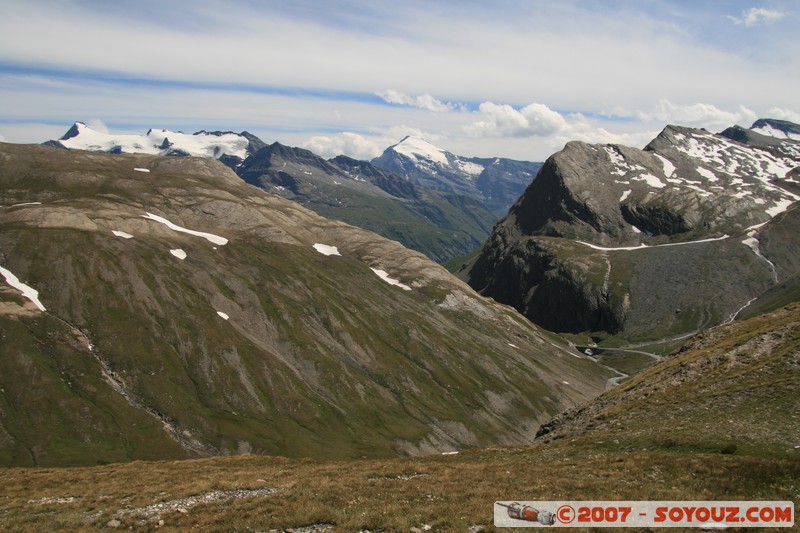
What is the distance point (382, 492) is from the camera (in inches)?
1148

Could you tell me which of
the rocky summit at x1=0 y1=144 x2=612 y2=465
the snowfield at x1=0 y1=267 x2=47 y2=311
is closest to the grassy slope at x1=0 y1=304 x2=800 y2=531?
the rocky summit at x1=0 y1=144 x2=612 y2=465

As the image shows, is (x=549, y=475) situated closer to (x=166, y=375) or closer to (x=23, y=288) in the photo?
(x=166, y=375)

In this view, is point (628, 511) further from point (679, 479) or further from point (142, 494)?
point (142, 494)

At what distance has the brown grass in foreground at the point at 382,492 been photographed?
2465 cm

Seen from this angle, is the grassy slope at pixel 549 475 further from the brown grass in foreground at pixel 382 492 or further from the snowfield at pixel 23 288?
the snowfield at pixel 23 288

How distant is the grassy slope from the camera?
25609 millimetres

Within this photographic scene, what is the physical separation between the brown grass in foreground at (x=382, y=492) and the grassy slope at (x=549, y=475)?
0.10m

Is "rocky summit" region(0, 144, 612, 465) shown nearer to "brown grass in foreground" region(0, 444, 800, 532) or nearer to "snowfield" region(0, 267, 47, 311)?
"snowfield" region(0, 267, 47, 311)

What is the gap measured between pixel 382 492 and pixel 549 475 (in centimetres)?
1114

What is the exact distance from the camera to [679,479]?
28875 millimetres

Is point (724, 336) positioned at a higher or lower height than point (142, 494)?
higher

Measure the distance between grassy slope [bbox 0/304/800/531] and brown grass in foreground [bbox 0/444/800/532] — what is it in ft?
0.34

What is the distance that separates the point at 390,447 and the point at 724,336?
108 meters

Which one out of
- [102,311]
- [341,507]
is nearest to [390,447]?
[102,311]
